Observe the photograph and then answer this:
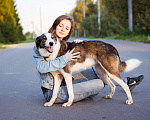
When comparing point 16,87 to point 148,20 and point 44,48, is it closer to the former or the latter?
point 44,48

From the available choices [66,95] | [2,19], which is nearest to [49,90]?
[66,95]

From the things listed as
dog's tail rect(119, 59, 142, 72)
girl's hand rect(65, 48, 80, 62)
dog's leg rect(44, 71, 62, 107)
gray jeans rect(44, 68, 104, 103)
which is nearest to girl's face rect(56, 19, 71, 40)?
girl's hand rect(65, 48, 80, 62)

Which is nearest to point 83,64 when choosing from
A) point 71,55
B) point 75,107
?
point 71,55

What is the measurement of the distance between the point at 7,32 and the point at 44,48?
26.2m

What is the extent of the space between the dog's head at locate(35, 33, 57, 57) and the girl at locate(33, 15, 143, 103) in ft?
0.49

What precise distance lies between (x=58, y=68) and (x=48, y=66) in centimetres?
16

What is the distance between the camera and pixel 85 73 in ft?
15.0

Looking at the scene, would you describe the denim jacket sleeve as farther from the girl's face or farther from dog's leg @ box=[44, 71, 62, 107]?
the girl's face

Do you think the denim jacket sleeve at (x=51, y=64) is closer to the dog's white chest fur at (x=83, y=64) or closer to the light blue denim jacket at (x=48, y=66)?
the light blue denim jacket at (x=48, y=66)

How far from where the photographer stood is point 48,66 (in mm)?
3783

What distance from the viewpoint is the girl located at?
3787 mm

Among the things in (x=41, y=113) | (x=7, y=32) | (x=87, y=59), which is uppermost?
(x=7, y=32)

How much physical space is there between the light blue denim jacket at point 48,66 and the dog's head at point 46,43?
0.44ft

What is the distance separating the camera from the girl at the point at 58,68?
3.79m
